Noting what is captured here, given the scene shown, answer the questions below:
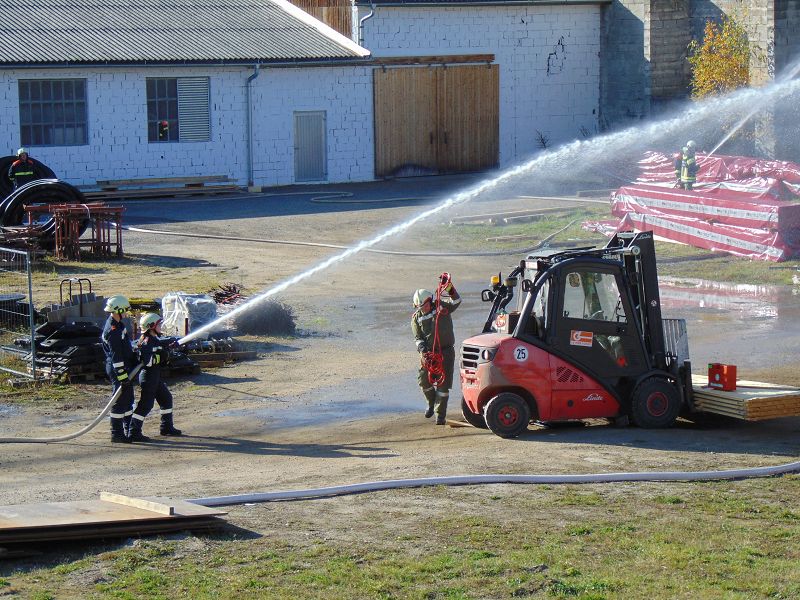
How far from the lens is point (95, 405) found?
1495 centimetres

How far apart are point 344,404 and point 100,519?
5947 millimetres

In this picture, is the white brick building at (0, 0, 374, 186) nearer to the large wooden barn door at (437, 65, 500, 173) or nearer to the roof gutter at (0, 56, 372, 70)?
the roof gutter at (0, 56, 372, 70)

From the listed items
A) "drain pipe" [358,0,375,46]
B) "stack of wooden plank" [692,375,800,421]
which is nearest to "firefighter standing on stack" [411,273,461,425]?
"stack of wooden plank" [692,375,800,421]

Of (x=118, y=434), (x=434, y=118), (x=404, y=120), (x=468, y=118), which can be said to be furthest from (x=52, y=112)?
(x=118, y=434)

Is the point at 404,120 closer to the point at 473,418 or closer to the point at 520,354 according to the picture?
the point at 473,418

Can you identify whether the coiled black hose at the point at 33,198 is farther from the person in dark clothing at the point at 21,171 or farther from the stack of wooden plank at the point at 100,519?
the stack of wooden plank at the point at 100,519

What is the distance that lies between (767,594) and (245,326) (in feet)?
39.3

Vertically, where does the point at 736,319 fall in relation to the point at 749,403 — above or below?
above

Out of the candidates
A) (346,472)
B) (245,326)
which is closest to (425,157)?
(245,326)

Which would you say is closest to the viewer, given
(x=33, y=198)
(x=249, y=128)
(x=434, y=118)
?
(x=33, y=198)

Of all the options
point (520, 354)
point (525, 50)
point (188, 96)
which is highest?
point (525, 50)

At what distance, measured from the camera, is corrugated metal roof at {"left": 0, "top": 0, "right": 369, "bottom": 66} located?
35906 mm

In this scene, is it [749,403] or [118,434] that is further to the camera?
[118,434]

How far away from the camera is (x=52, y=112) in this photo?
35688 mm
